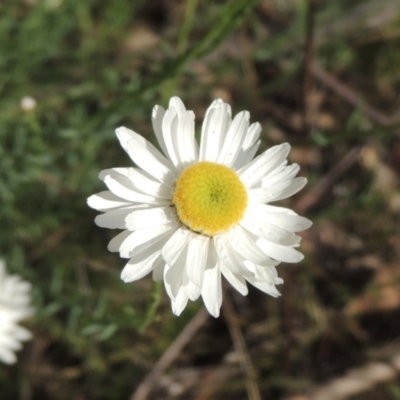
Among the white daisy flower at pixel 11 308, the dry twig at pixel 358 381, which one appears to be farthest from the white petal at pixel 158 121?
the dry twig at pixel 358 381

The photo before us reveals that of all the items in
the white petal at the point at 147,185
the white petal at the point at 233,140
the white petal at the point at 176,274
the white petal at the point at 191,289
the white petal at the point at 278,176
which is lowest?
the white petal at the point at 191,289

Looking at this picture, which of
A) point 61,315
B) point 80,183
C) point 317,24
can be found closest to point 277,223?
point 80,183

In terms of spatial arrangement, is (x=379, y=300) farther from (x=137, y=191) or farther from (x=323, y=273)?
(x=137, y=191)

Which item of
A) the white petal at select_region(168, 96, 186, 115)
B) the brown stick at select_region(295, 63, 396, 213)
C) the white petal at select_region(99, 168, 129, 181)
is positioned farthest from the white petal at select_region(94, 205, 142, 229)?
the brown stick at select_region(295, 63, 396, 213)

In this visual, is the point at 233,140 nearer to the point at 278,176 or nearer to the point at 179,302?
the point at 278,176

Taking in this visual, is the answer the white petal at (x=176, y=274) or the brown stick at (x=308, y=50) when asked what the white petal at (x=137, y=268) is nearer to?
the white petal at (x=176, y=274)
